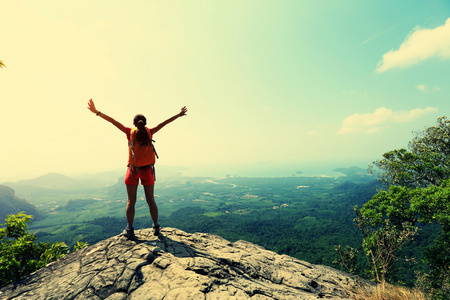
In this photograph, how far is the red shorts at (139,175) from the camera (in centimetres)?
530

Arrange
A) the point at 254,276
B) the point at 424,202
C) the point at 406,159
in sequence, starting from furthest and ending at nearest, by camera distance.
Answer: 1. the point at 406,159
2. the point at 424,202
3. the point at 254,276

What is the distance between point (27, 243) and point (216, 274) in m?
7.14

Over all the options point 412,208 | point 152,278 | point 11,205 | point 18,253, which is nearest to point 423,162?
point 412,208

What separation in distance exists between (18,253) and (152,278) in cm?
592

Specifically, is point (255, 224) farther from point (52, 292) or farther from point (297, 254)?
point (52, 292)

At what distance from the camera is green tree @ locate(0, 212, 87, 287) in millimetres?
5160

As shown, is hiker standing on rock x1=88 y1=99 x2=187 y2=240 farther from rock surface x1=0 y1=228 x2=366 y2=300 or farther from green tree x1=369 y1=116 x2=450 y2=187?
green tree x1=369 y1=116 x2=450 y2=187

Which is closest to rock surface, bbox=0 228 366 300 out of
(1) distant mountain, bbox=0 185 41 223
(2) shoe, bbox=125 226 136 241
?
(2) shoe, bbox=125 226 136 241

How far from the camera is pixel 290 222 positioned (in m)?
115

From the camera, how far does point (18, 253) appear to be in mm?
6070

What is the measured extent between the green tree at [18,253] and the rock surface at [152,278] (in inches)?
46.9

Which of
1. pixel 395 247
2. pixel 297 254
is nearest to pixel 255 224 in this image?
pixel 297 254

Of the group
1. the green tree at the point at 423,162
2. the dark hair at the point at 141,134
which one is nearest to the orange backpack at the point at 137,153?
the dark hair at the point at 141,134

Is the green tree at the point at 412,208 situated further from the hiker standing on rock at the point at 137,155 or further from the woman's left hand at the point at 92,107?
the woman's left hand at the point at 92,107
